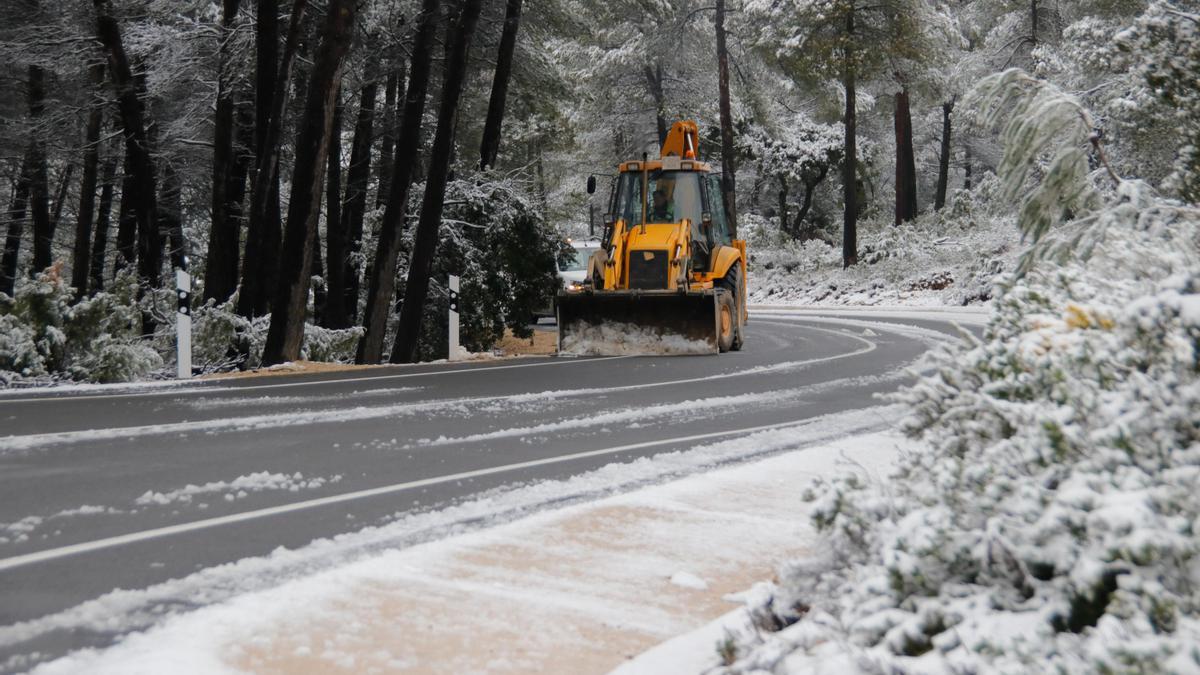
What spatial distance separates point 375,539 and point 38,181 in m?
27.0

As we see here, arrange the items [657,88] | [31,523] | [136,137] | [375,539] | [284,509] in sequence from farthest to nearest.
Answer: [657,88] → [136,137] → [284,509] → [31,523] → [375,539]

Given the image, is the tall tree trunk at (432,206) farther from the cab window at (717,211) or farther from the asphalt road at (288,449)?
the cab window at (717,211)

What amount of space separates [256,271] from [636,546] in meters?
15.7

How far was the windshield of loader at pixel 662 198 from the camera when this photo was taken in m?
18.5

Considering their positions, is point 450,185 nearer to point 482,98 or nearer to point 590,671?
point 482,98

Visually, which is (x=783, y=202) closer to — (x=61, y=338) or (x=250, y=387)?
(x=61, y=338)

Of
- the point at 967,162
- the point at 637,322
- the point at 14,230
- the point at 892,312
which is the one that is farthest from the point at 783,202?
the point at 637,322

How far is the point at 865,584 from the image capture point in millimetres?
3336

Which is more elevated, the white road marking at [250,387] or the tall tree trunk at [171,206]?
the tall tree trunk at [171,206]

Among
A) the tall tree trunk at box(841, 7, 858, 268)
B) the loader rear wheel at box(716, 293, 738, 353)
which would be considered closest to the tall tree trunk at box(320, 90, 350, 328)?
the loader rear wheel at box(716, 293, 738, 353)

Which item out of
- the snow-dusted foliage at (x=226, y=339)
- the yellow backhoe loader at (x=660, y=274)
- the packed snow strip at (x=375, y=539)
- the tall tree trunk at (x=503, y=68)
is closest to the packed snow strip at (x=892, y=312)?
the yellow backhoe loader at (x=660, y=274)

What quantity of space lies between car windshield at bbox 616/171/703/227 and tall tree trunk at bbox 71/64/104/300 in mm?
10325

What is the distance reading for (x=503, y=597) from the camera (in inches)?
175

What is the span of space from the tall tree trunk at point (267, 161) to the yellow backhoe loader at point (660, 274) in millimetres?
5113
